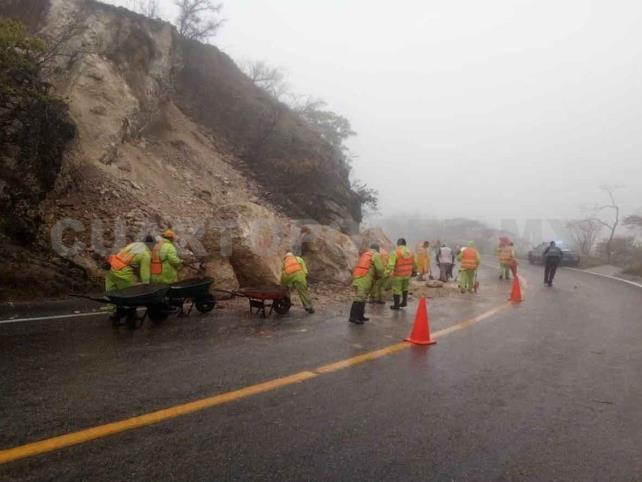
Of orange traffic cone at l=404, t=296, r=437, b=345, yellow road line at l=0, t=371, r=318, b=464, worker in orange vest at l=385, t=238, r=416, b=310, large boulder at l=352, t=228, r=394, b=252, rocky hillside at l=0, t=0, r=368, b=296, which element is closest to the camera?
yellow road line at l=0, t=371, r=318, b=464

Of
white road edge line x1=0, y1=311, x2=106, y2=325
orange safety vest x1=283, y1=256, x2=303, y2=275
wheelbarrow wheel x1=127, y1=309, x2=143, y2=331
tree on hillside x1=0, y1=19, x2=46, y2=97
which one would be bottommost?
white road edge line x1=0, y1=311, x2=106, y2=325

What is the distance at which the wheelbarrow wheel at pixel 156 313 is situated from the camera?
816 cm

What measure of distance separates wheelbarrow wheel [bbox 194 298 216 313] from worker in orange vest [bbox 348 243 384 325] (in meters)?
2.66

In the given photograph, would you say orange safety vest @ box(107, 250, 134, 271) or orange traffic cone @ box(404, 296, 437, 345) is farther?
orange safety vest @ box(107, 250, 134, 271)

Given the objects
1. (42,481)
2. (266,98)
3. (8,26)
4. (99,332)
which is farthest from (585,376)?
(266,98)

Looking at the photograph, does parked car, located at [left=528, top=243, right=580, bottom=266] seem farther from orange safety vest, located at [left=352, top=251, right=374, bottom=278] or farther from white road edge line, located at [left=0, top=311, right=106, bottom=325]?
white road edge line, located at [left=0, top=311, right=106, bottom=325]

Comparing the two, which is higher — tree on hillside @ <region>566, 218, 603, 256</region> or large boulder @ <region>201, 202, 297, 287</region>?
tree on hillside @ <region>566, 218, 603, 256</region>

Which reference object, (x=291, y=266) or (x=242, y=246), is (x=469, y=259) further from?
(x=291, y=266)

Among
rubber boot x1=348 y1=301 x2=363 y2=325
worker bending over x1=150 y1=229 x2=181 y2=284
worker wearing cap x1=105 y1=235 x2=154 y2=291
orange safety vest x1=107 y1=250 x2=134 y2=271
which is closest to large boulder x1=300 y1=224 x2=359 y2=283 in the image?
rubber boot x1=348 y1=301 x2=363 y2=325

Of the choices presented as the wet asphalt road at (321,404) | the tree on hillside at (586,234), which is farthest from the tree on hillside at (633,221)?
the wet asphalt road at (321,404)

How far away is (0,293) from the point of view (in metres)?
9.34

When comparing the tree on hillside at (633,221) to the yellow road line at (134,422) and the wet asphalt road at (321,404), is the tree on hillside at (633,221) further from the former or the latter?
the yellow road line at (134,422)

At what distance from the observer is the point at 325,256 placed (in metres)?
15.5

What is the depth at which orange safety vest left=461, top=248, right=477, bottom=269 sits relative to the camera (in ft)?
51.8
